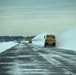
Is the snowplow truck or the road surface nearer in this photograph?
the road surface

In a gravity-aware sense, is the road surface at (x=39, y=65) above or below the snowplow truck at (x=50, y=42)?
below

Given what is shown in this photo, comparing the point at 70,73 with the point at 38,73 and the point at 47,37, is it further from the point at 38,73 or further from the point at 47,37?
the point at 47,37

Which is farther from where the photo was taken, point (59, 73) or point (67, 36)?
point (67, 36)

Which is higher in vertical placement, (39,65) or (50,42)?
(50,42)

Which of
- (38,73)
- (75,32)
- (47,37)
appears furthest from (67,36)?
(38,73)

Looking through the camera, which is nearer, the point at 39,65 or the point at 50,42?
the point at 39,65

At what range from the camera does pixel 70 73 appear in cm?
1410

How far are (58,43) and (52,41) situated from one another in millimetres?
8172

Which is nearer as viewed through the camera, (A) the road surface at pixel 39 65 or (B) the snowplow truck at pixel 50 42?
(A) the road surface at pixel 39 65

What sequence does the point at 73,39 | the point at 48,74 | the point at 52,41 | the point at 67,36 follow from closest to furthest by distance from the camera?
the point at 48,74 < the point at 52,41 < the point at 73,39 < the point at 67,36

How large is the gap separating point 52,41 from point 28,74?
48419mm

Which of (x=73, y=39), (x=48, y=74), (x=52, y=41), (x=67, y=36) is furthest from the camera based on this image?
(x=67, y=36)

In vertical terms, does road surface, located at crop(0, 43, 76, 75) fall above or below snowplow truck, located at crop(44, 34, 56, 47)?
below

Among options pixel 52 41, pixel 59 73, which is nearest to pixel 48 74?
pixel 59 73
